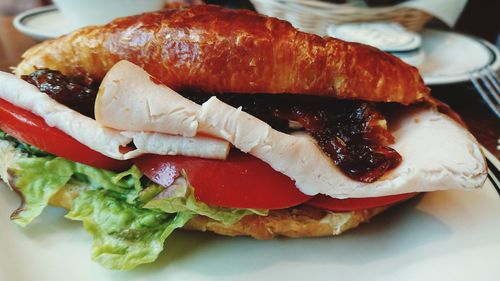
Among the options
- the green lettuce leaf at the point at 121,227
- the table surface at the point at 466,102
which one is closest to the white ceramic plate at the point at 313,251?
the green lettuce leaf at the point at 121,227

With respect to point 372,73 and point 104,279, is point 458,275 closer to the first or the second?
point 372,73

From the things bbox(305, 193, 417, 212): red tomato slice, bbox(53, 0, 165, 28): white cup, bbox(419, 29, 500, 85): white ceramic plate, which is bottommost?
bbox(419, 29, 500, 85): white ceramic plate

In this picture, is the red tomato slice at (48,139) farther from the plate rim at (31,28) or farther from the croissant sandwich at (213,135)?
the plate rim at (31,28)

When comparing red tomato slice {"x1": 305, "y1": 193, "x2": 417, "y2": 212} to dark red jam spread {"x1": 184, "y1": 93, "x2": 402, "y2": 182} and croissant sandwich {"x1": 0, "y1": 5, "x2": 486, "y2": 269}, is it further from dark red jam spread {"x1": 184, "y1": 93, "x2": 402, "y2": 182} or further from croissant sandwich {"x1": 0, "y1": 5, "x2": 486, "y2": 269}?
dark red jam spread {"x1": 184, "y1": 93, "x2": 402, "y2": 182}

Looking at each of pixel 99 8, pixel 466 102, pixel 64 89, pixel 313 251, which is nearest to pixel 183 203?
pixel 313 251

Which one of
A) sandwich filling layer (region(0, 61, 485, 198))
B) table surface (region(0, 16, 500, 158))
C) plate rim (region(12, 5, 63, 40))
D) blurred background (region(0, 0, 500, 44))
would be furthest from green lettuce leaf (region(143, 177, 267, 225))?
blurred background (region(0, 0, 500, 44))

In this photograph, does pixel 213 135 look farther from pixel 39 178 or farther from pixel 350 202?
pixel 39 178

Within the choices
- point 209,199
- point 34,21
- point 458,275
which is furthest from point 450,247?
point 34,21

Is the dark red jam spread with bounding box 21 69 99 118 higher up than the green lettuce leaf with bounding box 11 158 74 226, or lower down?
higher up
